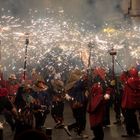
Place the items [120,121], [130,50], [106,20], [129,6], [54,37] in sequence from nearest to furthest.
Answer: [120,121], [54,37], [130,50], [106,20], [129,6]

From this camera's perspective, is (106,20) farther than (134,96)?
Yes

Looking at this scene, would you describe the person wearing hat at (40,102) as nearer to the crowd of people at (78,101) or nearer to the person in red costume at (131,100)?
the crowd of people at (78,101)

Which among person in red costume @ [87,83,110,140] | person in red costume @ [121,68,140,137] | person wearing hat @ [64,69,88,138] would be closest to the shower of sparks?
person wearing hat @ [64,69,88,138]

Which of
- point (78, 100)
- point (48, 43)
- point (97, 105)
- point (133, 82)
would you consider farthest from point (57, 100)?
A: point (48, 43)

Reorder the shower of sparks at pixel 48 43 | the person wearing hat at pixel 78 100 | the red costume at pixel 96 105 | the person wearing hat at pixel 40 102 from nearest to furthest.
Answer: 1. the red costume at pixel 96 105
2. the person wearing hat at pixel 78 100
3. the person wearing hat at pixel 40 102
4. the shower of sparks at pixel 48 43

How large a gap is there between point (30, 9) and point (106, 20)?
5.81 meters

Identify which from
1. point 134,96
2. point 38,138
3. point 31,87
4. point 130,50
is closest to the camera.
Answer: point 38,138

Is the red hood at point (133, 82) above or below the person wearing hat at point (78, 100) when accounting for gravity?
above

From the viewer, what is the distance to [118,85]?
45.8 ft

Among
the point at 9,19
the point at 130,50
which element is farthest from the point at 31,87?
the point at 130,50

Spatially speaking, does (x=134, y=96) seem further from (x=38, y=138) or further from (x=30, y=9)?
(x=30, y=9)

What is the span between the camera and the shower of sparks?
20.9 m

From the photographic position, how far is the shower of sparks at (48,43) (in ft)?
68.5

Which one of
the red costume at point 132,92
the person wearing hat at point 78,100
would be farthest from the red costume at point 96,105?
the red costume at point 132,92
